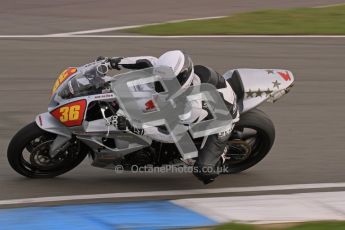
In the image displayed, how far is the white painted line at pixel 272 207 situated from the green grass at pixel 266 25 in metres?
8.94

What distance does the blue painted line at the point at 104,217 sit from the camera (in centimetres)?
633

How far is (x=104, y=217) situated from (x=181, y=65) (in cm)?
160

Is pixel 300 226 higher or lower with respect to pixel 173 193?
higher

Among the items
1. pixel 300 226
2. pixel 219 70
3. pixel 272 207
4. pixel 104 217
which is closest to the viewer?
Result: pixel 300 226

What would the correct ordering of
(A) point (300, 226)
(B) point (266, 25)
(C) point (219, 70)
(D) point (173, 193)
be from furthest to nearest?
(B) point (266, 25), (C) point (219, 70), (D) point (173, 193), (A) point (300, 226)

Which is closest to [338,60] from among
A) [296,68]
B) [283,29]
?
[296,68]

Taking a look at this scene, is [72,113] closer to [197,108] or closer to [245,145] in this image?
[197,108]

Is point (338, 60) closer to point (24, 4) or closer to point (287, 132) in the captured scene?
point (287, 132)

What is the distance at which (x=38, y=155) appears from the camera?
24.1 ft

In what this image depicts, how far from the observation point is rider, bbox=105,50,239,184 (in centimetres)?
708

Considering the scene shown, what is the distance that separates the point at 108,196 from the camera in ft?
24.4

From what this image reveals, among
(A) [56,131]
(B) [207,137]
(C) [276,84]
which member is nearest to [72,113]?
(A) [56,131]

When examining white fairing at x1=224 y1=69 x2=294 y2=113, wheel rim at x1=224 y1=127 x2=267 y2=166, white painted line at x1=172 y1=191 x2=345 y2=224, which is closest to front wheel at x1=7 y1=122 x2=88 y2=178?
white painted line at x1=172 y1=191 x2=345 y2=224

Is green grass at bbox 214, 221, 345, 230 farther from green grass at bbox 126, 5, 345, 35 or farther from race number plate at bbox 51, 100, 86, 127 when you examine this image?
green grass at bbox 126, 5, 345, 35
